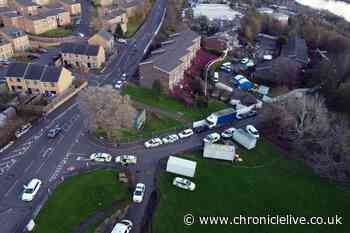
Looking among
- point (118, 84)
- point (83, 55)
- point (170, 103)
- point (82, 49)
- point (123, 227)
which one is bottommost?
point (123, 227)

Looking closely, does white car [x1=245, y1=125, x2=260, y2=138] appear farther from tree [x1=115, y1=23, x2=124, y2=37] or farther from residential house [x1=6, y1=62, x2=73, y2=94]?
tree [x1=115, y1=23, x2=124, y2=37]

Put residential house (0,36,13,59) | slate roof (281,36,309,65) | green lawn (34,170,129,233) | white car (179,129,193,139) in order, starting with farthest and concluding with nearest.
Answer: slate roof (281,36,309,65)
residential house (0,36,13,59)
white car (179,129,193,139)
green lawn (34,170,129,233)

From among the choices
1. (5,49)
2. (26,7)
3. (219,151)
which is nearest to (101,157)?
(219,151)

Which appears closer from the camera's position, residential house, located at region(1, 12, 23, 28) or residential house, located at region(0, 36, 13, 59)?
residential house, located at region(0, 36, 13, 59)

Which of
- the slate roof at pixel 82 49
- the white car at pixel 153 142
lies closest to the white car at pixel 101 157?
the white car at pixel 153 142

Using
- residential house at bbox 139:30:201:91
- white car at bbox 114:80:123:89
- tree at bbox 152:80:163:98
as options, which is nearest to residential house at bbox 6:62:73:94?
→ white car at bbox 114:80:123:89

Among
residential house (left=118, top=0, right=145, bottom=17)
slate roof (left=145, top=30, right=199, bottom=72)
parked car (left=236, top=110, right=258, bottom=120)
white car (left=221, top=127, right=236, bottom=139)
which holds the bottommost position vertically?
white car (left=221, top=127, right=236, bottom=139)

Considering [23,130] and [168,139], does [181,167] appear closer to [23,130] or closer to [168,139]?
[168,139]
